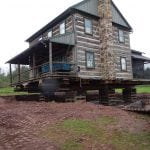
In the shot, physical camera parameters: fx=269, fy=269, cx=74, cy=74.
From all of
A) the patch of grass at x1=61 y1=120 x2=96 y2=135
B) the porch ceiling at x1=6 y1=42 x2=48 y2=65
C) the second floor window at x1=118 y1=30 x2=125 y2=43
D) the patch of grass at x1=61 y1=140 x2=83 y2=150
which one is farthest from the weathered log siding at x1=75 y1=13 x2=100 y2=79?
the patch of grass at x1=61 y1=140 x2=83 y2=150

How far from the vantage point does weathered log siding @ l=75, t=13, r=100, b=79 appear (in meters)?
22.9

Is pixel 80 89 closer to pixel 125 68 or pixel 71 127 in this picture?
pixel 125 68

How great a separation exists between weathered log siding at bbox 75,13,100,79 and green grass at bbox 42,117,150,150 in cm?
1107

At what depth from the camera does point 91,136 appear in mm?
10398

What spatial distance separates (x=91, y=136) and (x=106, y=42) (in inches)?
602

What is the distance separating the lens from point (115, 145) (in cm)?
970

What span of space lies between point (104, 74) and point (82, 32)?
4.32m

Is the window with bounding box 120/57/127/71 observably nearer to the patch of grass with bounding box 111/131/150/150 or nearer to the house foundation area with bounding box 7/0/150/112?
the house foundation area with bounding box 7/0/150/112

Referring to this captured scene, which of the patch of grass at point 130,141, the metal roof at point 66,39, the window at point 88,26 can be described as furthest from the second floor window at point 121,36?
the patch of grass at point 130,141

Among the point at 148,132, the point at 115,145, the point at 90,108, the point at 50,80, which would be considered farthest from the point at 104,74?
the point at 115,145

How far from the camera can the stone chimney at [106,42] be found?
24.2 metres

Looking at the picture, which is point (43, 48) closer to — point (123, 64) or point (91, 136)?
point (123, 64)

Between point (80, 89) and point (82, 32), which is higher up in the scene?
point (82, 32)

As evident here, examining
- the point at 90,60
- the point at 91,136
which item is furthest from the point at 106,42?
the point at 91,136
